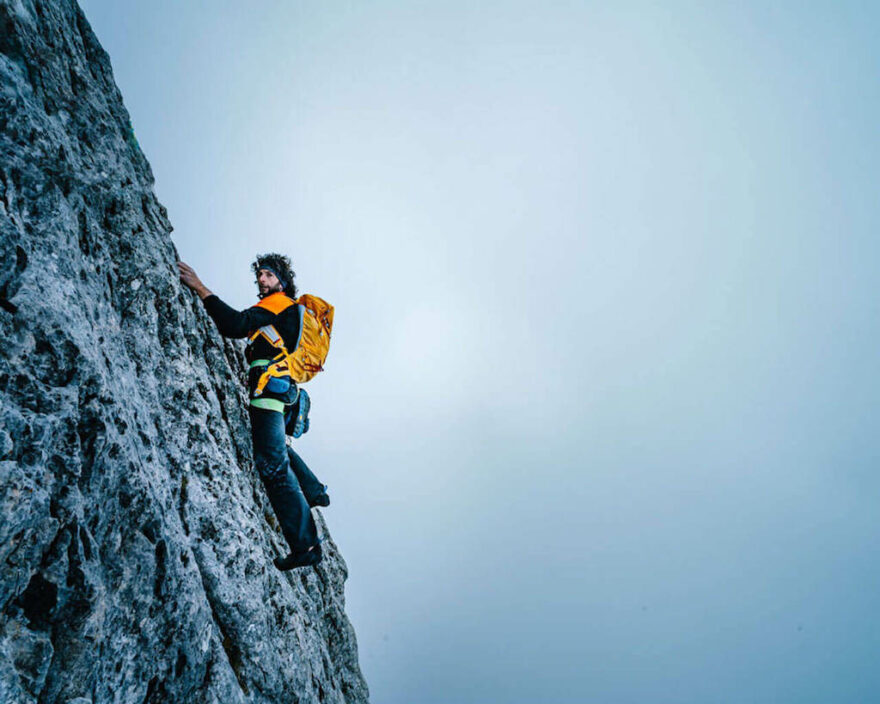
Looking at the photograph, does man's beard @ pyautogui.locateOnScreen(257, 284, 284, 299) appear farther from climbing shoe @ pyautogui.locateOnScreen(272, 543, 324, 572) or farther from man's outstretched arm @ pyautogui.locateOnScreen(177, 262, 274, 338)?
A: climbing shoe @ pyautogui.locateOnScreen(272, 543, 324, 572)

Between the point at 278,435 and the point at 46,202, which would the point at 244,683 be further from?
the point at 46,202

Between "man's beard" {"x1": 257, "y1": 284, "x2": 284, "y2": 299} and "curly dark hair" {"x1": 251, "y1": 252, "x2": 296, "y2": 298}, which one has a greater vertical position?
"curly dark hair" {"x1": 251, "y1": 252, "x2": 296, "y2": 298}

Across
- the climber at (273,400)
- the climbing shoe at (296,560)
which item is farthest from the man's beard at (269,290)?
the climbing shoe at (296,560)

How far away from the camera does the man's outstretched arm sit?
19.3 feet

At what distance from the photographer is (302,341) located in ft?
20.8

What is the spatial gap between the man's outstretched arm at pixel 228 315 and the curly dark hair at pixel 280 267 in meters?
1.06

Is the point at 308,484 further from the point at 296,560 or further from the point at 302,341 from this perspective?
the point at 302,341

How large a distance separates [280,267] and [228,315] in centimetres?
155

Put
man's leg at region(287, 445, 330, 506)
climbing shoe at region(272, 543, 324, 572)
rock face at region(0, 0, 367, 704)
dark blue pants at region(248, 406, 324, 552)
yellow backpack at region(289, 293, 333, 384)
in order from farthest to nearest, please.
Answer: man's leg at region(287, 445, 330, 506)
yellow backpack at region(289, 293, 333, 384)
dark blue pants at region(248, 406, 324, 552)
climbing shoe at region(272, 543, 324, 572)
rock face at region(0, 0, 367, 704)

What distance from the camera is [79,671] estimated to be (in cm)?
265

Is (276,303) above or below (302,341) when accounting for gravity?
above

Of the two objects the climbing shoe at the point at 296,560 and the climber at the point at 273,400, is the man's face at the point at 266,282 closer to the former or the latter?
the climber at the point at 273,400

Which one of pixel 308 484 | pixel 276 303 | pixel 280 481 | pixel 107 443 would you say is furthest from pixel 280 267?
pixel 107 443

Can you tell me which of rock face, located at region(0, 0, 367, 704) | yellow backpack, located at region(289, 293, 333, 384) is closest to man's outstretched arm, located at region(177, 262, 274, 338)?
rock face, located at region(0, 0, 367, 704)
